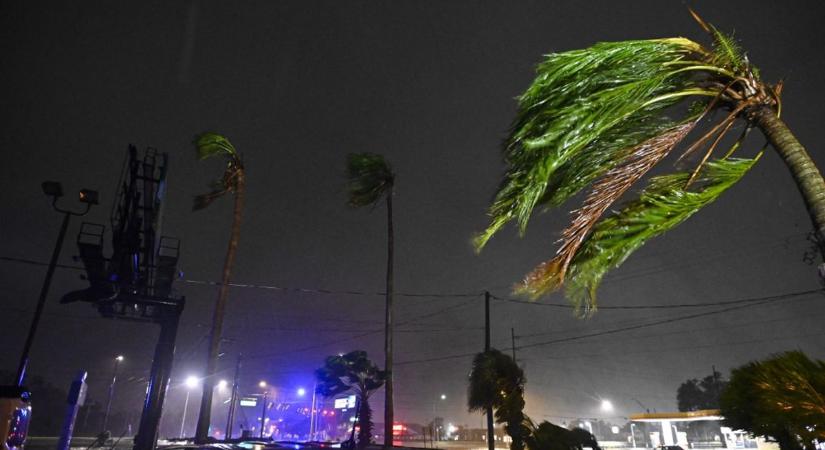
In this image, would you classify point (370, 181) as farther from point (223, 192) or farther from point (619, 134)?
point (619, 134)

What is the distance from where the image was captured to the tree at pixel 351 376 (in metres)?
20.4

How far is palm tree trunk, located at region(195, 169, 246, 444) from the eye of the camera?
17.8 metres

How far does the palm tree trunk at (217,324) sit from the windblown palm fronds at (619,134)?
704 inches

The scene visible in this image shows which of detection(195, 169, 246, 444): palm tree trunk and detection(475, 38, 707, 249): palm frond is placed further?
detection(195, 169, 246, 444): palm tree trunk

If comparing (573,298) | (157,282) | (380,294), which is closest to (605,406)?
(380,294)

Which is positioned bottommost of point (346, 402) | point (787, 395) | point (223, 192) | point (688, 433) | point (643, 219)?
point (688, 433)

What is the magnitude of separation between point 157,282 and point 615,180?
69.2 feet

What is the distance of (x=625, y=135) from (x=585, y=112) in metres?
0.70

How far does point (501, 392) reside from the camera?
13.0 m

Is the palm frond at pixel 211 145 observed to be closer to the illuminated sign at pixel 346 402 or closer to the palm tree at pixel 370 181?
the palm tree at pixel 370 181

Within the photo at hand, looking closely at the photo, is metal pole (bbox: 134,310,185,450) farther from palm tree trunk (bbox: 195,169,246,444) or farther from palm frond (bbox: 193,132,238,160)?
palm frond (bbox: 193,132,238,160)

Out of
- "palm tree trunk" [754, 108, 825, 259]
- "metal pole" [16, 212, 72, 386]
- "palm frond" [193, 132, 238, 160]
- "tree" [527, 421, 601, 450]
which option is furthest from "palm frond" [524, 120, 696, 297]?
"palm frond" [193, 132, 238, 160]

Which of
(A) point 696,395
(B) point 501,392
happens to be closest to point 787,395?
(B) point 501,392

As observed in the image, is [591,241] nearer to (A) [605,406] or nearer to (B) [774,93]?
(B) [774,93]
